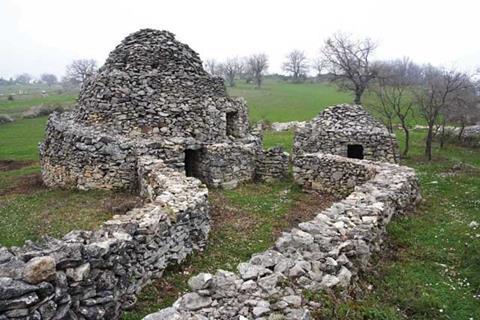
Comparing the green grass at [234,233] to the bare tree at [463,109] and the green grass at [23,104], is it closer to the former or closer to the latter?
the bare tree at [463,109]

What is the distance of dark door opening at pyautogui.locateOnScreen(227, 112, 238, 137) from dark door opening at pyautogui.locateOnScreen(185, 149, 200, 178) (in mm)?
3225

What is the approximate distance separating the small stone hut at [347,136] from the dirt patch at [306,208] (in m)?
5.94

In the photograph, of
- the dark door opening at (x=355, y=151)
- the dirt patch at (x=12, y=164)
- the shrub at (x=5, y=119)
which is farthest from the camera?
the shrub at (x=5, y=119)

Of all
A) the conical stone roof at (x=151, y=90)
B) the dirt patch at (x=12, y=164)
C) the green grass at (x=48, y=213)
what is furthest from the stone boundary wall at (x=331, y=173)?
the dirt patch at (x=12, y=164)

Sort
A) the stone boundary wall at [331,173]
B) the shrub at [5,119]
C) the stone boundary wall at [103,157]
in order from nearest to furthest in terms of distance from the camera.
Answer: the stone boundary wall at [331,173]
the stone boundary wall at [103,157]
the shrub at [5,119]

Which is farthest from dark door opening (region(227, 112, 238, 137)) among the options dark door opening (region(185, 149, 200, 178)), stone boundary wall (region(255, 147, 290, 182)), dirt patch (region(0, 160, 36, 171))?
dirt patch (region(0, 160, 36, 171))

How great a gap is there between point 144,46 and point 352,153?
1173 centimetres

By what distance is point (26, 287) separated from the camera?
514 cm

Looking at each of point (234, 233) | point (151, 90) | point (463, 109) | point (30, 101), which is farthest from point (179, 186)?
point (30, 101)

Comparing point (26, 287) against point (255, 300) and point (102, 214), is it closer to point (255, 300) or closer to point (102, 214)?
point (255, 300)

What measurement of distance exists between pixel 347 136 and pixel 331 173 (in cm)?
577

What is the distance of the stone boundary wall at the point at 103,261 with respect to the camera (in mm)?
5246

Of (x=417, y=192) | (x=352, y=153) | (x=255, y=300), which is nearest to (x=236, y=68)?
(x=352, y=153)

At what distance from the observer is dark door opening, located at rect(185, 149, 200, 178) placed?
17.5 m
